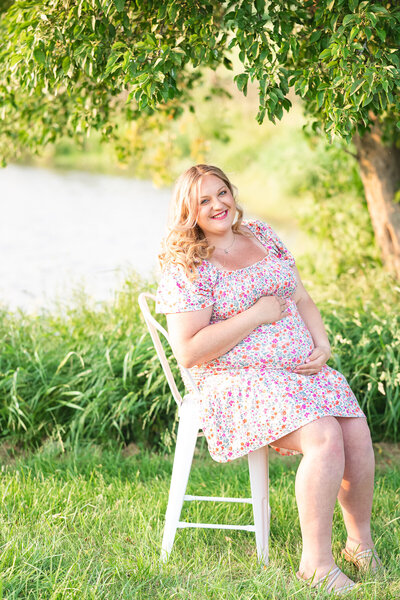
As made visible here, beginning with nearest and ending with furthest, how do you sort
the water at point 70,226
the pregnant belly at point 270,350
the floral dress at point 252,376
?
the floral dress at point 252,376 < the pregnant belly at point 270,350 < the water at point 70,226

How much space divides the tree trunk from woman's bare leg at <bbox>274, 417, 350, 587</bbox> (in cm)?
253

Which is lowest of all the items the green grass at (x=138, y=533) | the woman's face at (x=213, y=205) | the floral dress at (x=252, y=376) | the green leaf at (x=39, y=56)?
the green grass at (x=138, y=533)

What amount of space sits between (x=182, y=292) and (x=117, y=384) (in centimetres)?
127

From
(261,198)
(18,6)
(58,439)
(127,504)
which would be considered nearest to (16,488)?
(127,504)

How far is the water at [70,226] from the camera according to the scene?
841cm

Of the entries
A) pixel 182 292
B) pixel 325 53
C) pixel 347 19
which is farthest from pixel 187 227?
pixel 347 19

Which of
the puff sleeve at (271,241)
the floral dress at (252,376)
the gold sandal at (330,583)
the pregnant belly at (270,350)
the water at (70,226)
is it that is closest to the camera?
the gold sandal at (330,583)

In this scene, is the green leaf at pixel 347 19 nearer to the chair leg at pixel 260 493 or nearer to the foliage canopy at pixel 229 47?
the foliage canopy at pixel 229 47

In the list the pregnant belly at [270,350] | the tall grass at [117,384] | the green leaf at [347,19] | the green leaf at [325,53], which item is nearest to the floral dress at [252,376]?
the pregnant belly at [270,350]

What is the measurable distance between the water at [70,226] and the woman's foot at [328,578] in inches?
201

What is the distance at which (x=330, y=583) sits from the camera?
7.02ft

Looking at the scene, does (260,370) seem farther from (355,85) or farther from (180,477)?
(355,85)

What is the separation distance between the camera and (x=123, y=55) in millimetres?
2533

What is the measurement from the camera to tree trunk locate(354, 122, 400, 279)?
4402 mm
